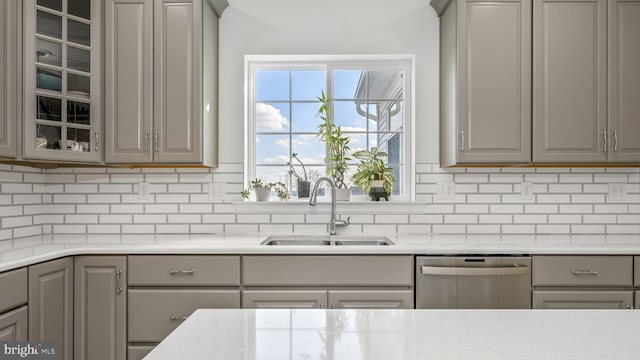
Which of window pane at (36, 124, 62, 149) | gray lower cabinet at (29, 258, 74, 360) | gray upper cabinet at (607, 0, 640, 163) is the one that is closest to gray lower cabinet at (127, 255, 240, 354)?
gray lower cabinet at (29, 258, 74, 360)

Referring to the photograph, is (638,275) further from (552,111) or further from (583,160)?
(552,111)

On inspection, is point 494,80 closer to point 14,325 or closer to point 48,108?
point 48,108

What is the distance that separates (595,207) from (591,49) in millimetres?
1080

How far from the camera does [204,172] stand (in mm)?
2924

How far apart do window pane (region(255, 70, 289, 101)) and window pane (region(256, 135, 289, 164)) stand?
30 centimetres

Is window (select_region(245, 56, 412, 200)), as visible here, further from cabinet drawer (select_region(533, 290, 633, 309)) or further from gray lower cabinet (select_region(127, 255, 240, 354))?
cabinet drawer (select_region(533, 290, 633, 309))

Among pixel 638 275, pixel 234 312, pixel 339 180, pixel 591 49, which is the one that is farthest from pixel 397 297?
pixel 591 49

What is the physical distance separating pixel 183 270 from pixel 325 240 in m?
0.94

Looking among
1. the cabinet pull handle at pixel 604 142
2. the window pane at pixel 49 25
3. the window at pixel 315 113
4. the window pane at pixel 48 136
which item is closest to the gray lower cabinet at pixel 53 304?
the window pane at pixel 48 136

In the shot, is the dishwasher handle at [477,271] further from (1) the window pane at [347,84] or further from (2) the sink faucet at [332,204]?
(1) the window pane at [347,84]

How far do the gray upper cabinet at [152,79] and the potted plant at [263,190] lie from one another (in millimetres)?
532

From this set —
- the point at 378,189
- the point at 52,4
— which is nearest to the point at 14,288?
the point at 52,4

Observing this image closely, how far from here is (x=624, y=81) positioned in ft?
8.24

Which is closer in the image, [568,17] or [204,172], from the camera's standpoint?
[568,17]
